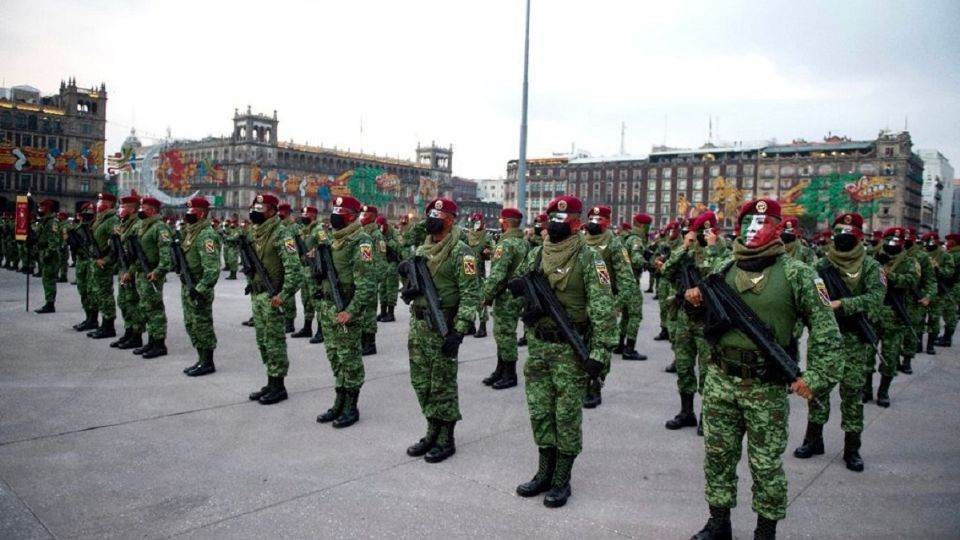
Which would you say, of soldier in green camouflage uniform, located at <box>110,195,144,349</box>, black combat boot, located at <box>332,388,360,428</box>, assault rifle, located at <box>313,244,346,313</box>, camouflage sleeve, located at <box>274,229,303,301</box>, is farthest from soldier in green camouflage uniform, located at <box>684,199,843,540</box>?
soldier in green camouflage uniform, located at <box>110,195,144,349</box>

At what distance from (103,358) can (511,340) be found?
18.5 ft

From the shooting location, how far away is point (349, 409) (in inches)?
240

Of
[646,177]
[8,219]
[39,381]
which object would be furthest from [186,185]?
[646,177]

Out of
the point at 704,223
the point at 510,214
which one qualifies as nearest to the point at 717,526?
the point at 704,223

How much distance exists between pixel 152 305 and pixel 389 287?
4725mm

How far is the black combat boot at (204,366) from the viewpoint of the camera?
7.70 meters

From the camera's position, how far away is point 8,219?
2144 centimetres

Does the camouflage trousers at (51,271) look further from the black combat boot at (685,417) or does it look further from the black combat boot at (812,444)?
the black combat boot at (812,444)

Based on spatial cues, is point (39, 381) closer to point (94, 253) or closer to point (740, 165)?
point (94, 253)

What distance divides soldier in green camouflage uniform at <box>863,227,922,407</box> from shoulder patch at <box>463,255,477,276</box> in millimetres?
4321

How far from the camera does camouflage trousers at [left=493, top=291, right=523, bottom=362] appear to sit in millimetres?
7788

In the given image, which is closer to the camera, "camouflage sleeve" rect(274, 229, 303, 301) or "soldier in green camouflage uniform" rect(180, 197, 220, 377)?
"camouflage sleeve" rect(274, 229, 303, 301)

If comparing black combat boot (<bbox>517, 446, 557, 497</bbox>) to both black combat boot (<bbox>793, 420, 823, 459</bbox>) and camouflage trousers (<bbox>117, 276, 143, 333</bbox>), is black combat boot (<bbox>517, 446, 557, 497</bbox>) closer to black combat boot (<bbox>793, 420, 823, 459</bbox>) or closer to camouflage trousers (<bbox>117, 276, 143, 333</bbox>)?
black combat boot (<bbox>793, 420, 823, 459</bbox>)

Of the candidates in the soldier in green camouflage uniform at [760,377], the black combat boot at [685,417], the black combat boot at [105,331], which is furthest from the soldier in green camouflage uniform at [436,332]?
the black combat boot at [105,331]
